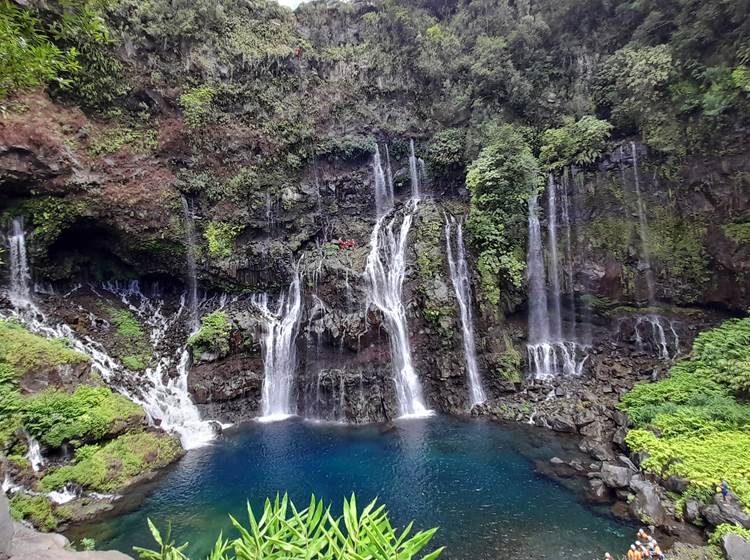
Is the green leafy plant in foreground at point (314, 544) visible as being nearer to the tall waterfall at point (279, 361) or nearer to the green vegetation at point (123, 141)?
the tall waterfall at point (279, 361)

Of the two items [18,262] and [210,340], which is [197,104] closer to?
[18,262]

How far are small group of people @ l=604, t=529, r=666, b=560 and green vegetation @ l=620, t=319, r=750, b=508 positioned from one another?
2246 millimetres

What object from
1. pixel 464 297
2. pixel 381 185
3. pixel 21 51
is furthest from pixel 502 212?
pixel 21 51

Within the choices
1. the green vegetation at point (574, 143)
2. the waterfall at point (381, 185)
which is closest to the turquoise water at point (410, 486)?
the green vegetation at point (574, 143)

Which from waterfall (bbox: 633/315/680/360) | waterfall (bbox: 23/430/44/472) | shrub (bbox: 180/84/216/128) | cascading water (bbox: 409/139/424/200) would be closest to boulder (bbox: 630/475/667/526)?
waterfall (bbox: 633/315/680/360)

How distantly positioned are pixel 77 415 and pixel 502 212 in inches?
744

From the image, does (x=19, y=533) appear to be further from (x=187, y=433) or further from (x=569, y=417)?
(x=569, y=417)

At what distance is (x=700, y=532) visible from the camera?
8.88 metres

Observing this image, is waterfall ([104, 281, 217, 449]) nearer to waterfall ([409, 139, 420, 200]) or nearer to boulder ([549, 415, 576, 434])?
Answer: boulder ([549, 415, 576, 434])

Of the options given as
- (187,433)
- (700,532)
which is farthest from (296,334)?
(700,532)

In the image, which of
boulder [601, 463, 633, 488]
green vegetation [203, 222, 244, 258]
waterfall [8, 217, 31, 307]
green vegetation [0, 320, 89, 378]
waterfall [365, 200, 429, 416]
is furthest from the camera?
green vegetation [203, 222, 244, 258]

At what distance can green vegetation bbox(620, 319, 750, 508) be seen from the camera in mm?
9859

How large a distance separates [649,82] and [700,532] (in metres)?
18.3

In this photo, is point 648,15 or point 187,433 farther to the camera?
point 648,15
